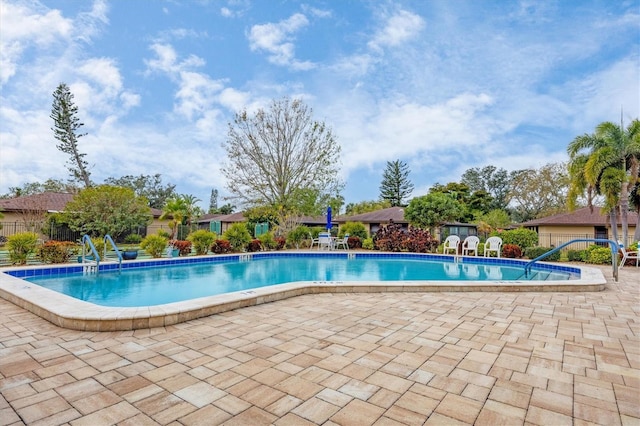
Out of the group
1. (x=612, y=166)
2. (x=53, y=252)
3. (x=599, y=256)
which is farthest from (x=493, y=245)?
(x=53, y=252)

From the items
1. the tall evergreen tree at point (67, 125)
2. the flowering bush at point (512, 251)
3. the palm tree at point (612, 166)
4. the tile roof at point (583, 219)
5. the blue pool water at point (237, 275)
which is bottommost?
the blue pool water at point (237, 275)

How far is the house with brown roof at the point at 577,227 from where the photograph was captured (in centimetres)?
1922

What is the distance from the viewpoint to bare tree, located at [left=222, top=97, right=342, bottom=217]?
63.7 feet

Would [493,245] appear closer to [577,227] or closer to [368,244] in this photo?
[368,244]

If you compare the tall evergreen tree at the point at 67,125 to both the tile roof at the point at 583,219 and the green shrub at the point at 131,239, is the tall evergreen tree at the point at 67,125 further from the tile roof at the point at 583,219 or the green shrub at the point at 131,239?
the tile roof at the point at 583,219

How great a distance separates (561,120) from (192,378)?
776 inches

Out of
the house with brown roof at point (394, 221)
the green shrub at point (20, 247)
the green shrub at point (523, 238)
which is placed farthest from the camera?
the house with brown roof at point (394, 221)

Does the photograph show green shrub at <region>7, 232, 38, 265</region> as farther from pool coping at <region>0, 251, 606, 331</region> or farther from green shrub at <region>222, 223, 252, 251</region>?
green shrub at <region>222, 223, 252, 251</region>

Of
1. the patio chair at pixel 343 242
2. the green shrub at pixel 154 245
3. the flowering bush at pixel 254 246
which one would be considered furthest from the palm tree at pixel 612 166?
the green shrub at pixel 154 245

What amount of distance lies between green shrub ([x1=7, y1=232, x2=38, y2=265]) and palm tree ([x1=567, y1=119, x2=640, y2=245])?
1913cm

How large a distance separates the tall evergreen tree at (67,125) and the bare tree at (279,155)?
509 inches

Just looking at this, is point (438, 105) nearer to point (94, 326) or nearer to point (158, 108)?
point (158, 108)

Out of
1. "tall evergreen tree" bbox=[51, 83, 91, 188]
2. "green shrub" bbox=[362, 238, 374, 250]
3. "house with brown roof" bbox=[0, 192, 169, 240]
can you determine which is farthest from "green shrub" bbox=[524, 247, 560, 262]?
"tall evergreen tree" bbox=[51, 83, 91, 188]

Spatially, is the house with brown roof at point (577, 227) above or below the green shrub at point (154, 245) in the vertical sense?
above
